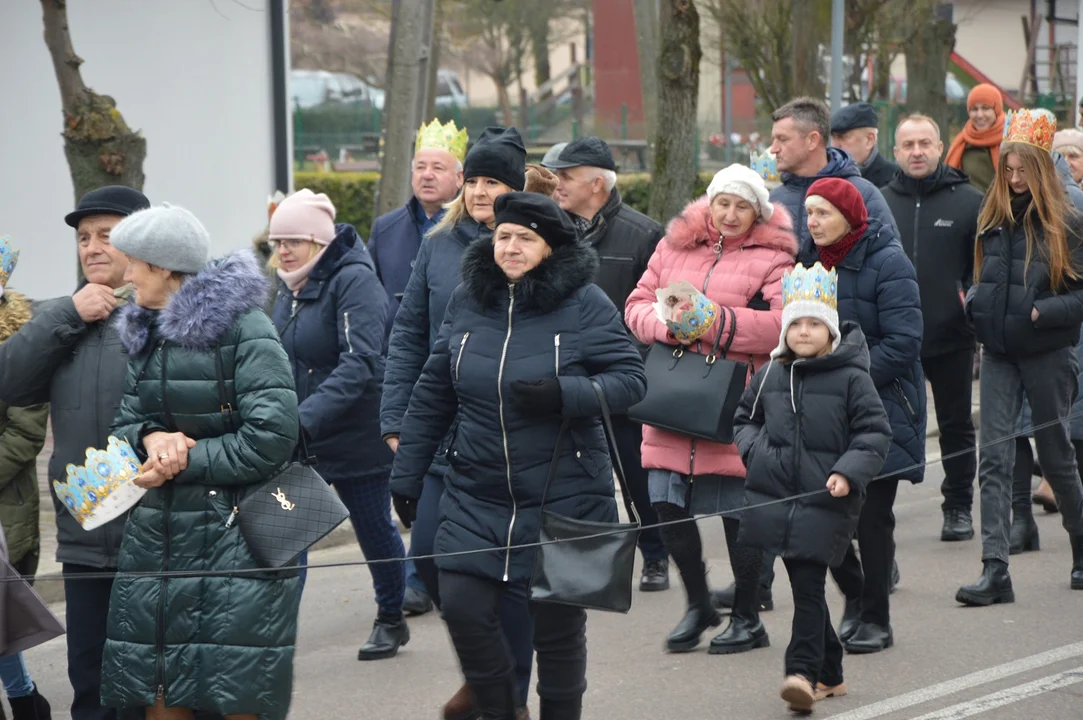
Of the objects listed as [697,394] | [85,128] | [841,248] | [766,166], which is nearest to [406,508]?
[697,394]

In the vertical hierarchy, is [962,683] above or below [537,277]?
below

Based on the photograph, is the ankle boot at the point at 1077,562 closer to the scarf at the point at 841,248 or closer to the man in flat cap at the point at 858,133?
the scarf at the point at 841,248

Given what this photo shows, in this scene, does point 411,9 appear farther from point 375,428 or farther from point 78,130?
point 375,428

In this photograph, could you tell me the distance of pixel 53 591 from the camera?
7.68 m

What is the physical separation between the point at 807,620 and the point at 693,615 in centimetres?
110

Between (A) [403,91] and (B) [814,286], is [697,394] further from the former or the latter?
(A) [403,91]

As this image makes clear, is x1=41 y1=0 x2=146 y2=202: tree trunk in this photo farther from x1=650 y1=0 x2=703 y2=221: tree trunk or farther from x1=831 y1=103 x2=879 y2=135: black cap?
x1=650 y1=0 x2=703 y2=221: tree trunk

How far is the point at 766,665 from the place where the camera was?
244 inches

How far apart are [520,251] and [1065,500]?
3.59m

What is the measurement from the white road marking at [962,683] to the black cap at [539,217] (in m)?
2.04

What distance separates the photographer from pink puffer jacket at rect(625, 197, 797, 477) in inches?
245

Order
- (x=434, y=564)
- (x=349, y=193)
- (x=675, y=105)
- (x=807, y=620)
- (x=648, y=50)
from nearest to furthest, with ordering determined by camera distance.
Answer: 1. (x=434, y=564)
2. (x=807, y=620)
3. (x=675, y=105)
4. (x=648, y=50)
5. (x=349, y=193)

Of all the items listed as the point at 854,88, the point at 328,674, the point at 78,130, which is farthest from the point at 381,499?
the point at 854,88

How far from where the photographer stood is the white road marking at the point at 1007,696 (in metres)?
5.47
